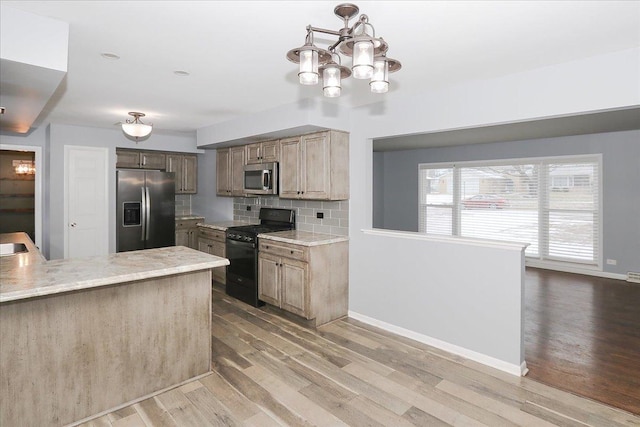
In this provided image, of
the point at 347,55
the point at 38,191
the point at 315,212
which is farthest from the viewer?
the point at 38,191

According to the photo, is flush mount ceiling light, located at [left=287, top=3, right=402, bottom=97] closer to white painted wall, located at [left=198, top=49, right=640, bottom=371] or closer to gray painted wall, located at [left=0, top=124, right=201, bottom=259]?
white painted wall, located at [left=198, top=49, right=640, bottom=371]

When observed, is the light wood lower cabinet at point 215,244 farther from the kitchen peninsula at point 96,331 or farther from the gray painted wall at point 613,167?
the gray painted wall at point 613,167

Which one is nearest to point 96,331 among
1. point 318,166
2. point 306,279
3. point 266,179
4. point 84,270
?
point 84,270

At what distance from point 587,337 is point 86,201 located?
636 centimetres

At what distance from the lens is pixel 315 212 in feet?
15.1

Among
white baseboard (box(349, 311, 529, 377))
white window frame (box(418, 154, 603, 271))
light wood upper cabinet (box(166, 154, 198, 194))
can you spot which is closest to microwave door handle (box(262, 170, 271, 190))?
white baseboard (box(349, 311, 529, 377))

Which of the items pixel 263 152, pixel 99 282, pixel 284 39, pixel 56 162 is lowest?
pixel 99 282

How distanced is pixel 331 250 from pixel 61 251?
153 inches

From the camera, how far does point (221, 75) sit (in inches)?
118

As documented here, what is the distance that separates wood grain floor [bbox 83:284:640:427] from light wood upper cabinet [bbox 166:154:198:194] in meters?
3.72

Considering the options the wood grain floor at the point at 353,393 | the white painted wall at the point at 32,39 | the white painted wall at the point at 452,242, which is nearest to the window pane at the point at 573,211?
the white painted wall at the point at 452,242

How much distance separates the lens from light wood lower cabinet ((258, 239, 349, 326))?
3.84 metres

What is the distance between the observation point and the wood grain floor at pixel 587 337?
8.93 feet

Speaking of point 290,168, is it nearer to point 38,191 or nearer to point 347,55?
point 347,55
